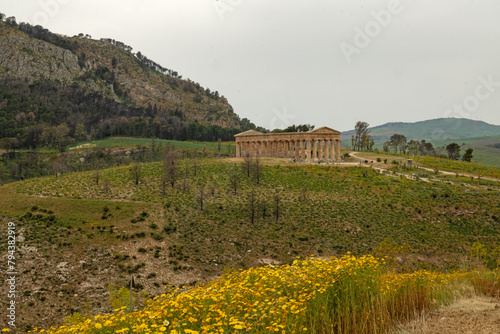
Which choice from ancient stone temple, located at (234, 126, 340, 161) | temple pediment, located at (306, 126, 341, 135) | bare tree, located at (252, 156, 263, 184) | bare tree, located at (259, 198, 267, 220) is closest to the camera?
bare tree, located at (259, 198, 267, 220)

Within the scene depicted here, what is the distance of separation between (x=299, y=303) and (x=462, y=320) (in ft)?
16.9

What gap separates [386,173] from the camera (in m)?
75.4

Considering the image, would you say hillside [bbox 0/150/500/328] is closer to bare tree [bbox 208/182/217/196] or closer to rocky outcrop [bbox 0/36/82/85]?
bare tree [bbox 208/182/217/196]

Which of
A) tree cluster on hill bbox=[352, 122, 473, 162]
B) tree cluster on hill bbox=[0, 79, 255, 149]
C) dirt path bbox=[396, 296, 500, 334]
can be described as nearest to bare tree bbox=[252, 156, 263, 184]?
dirt path bbox=[396, 296, 500, 334]

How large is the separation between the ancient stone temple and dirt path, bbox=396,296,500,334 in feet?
254

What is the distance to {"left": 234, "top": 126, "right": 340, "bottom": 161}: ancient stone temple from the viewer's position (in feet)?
286

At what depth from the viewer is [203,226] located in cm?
4481

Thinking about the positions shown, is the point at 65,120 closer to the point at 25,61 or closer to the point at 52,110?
the point at 52,110

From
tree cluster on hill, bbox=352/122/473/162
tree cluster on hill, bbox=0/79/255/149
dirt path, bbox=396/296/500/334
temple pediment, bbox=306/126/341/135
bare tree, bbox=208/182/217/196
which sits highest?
tree cluster on hill, bbox=0/79/255/149

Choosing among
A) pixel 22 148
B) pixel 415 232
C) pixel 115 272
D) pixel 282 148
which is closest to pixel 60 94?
pixel 22 148

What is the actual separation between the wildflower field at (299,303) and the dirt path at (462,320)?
1.56 ft

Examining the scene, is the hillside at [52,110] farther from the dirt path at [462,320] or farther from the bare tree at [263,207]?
the dirt path at [462,320]

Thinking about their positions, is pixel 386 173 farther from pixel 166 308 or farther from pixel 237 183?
pixel 166 308

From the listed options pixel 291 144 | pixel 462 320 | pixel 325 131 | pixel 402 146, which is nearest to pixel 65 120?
pixel 291 144
